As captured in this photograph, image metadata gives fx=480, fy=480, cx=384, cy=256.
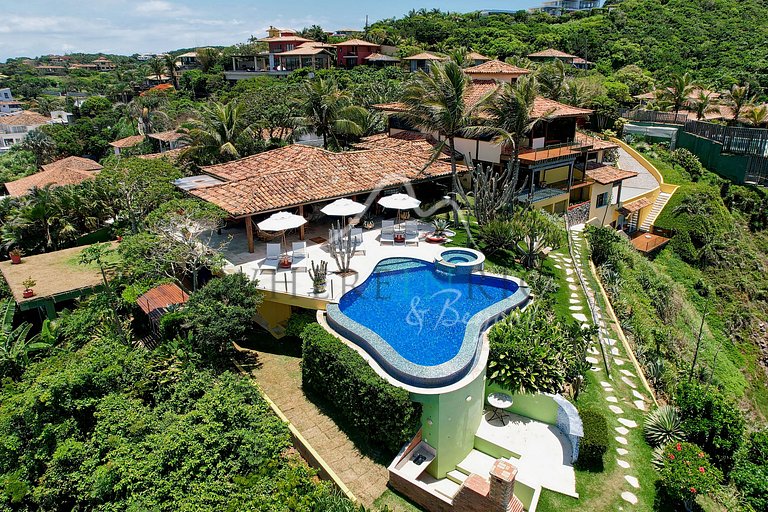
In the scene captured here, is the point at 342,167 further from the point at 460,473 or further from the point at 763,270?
the point at 763,270

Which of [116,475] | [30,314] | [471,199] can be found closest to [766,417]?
[471,199]

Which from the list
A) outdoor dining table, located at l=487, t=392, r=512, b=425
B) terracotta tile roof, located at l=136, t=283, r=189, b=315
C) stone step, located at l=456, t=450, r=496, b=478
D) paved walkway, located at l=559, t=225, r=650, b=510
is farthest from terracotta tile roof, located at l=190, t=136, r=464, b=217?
stone step, located at l=456, t=450, r=496, b=478

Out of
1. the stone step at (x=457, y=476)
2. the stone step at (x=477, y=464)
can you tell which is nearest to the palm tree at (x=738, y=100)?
the stone step at (x=477, y=464)

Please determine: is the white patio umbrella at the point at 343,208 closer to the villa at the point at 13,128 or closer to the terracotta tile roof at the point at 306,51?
the terracotta tile roof at the point at 306,51

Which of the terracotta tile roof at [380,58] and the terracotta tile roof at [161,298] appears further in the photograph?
the terracotta tile roof at [380,58]

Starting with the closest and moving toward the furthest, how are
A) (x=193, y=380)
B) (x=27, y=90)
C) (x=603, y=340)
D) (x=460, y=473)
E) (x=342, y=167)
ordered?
1. (x=460, y=473)
2. (x=193, y=380)
3. (x=603, y=340)
4. (x=342, y=167)
5. (x=27, y=90)
